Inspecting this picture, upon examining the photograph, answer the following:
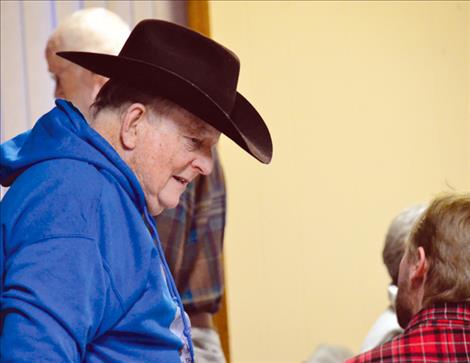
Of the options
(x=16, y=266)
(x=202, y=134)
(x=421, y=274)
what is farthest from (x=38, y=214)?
(x=421, y=274)

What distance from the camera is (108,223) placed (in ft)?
5.16

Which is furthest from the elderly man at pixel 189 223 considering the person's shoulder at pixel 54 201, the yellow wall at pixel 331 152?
the yellow wall at pixel 331 152

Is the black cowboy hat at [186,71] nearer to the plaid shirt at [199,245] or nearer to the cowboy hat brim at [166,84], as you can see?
the cowboy hat brim at [166,84]

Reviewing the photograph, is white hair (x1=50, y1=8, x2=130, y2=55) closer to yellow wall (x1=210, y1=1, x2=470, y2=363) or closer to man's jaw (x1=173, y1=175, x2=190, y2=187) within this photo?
man's jaw (x1=173, y1=175, x2=190, y2=187)

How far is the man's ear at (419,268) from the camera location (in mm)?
2109

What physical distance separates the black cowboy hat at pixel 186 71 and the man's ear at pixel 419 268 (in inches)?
18.9

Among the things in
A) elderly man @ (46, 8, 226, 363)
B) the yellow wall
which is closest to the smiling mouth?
elderly man @ (46, 8, 226, 363)

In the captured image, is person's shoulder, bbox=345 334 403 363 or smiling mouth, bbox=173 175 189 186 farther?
person's shoulder, bbox=345 334 403 363

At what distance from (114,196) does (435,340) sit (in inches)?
31.7

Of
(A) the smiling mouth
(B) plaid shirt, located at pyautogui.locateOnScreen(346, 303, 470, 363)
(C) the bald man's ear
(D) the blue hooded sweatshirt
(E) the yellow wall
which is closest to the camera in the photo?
(D) the blue hooded sweatshirt

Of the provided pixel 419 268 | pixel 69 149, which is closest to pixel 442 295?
pixel 419 268

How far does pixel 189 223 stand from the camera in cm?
252

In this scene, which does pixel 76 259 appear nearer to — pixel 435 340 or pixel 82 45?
pixel 435 340

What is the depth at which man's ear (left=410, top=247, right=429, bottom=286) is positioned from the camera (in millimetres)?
2109
